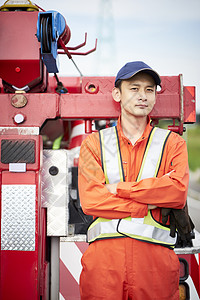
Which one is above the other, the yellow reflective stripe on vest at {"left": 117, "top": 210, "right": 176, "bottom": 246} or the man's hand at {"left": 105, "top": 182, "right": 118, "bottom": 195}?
the man's hand at {"left": 105, "top": 182, "right": 118, "bottom": 195}

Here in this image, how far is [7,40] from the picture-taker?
6.22ft

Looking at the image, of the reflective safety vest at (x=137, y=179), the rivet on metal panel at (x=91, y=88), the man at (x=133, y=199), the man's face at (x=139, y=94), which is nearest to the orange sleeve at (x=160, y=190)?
the man at (x=133, y=199)

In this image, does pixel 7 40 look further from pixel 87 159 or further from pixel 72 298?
pixel 72 298

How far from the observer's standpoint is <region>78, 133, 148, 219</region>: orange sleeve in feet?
5.16

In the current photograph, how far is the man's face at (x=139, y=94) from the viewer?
171cm

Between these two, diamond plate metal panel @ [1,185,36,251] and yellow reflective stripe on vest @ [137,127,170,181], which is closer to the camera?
yellow reflective stripe on vest @ [137,127,170,181]

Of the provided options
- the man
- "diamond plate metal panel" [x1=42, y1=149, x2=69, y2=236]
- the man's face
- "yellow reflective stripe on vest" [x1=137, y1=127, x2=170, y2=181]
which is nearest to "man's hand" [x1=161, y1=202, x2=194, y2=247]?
the man

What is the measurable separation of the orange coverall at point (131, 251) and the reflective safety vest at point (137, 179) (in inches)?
1.4

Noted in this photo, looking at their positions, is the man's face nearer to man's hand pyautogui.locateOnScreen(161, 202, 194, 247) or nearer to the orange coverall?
the orange coverall

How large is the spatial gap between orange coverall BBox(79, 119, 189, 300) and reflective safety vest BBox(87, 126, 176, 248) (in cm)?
4

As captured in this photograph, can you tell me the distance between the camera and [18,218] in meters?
1.85

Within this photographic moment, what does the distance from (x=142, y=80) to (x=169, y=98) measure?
0.32m

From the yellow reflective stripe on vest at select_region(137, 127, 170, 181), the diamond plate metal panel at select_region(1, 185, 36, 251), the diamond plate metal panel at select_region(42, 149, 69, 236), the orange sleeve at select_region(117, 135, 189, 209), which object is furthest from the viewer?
the diamond plate metal panel at select_region(42, 149, 69, 236)

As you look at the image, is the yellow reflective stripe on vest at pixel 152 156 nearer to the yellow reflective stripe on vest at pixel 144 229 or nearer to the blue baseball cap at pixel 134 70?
the yellow reflective stripe on vest at pixel 144 229
